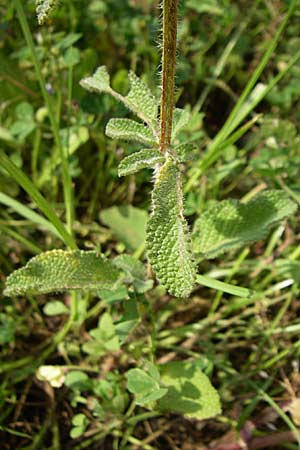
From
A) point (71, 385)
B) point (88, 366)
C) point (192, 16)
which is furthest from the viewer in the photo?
point (192, 16)

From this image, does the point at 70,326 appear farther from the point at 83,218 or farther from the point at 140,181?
the point at 140,181

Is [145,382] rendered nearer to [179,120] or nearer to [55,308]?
[55,308]

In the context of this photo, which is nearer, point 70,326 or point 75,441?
point 75,441

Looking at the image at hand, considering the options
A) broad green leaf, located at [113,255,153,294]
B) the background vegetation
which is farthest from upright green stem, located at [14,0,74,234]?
broad green leaf, located at [113,255,153,294]

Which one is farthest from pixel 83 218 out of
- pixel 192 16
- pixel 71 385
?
pixel 192 16

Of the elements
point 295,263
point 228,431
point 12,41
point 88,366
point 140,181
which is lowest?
point 228,431

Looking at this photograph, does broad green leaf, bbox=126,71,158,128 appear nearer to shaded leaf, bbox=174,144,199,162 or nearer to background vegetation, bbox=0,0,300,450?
shaded leaf, bbox=174,144,199,162
